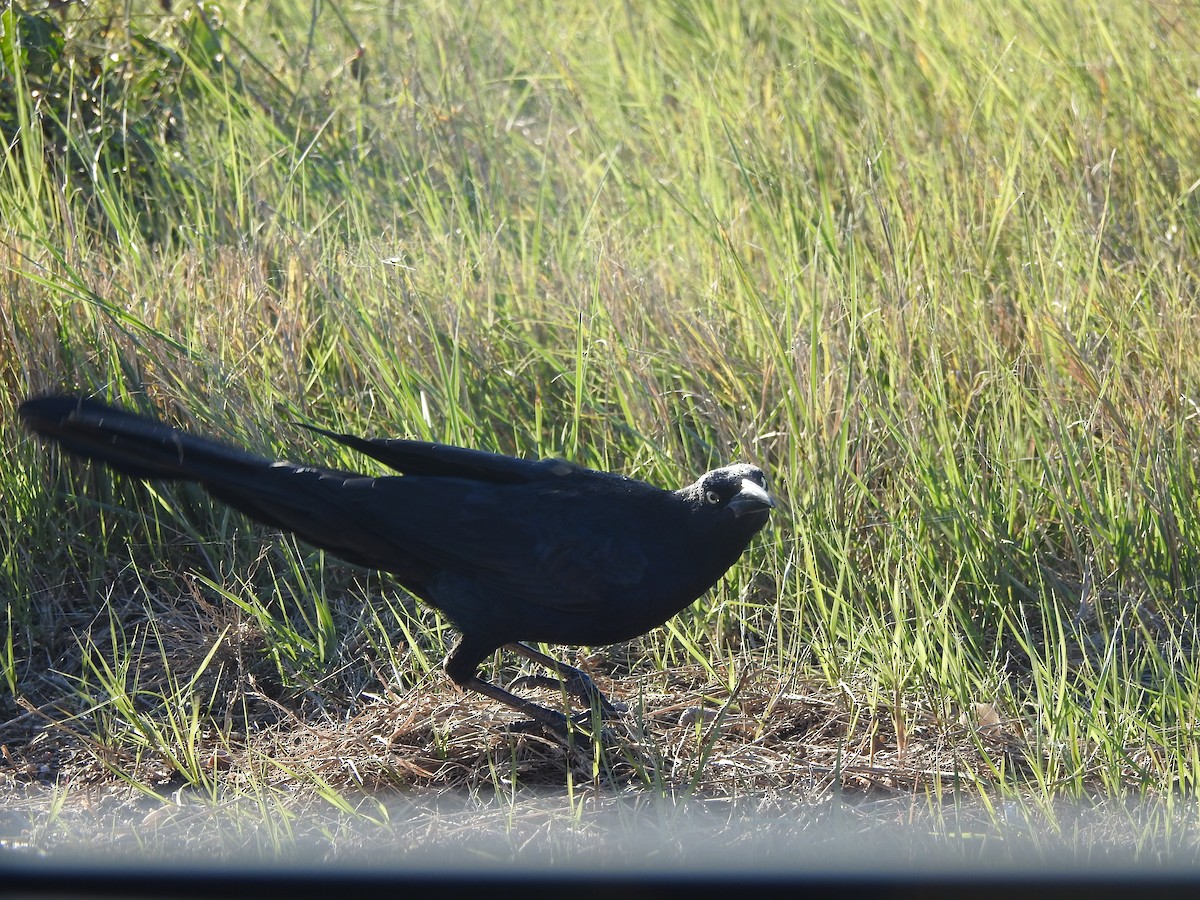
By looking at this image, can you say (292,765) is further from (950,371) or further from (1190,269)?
(1190,269)

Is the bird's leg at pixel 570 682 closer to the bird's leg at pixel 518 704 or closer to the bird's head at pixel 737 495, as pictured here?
the bird's leg at pixel 518 704

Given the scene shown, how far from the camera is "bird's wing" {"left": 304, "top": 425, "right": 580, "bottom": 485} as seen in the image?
3139mm

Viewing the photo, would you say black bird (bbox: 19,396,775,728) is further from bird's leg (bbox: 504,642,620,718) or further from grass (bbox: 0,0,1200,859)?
grass (bbox: 0,0,1200,859)

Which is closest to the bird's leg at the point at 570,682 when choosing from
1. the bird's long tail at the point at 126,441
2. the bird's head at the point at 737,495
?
the bird's head at the point at 737,495

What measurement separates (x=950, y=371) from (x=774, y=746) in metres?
1.36

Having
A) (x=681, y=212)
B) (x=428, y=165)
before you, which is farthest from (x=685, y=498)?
(x=428, y=165)

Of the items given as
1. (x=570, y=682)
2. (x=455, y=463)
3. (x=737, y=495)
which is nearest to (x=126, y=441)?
(x=455, y=463)

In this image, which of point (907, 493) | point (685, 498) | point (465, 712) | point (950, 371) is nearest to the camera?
point (685, 498)

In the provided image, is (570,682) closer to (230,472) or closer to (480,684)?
(480,684)

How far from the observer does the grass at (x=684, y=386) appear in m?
3.16

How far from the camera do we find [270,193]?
4910 mm

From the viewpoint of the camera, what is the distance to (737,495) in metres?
2.99

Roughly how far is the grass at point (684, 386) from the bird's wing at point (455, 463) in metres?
0.54

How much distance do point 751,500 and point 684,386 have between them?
1.18 metres
